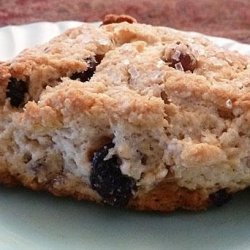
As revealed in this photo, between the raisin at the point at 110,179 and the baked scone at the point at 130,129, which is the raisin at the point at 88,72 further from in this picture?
the raisin at the point at 110,179

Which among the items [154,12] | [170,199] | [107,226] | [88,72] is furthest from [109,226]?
[154,12]

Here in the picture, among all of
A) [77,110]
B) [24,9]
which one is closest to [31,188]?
[77,110]

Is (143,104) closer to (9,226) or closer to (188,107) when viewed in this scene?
(188,107)

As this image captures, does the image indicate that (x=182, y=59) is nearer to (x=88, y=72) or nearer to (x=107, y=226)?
(x=88, y=72)

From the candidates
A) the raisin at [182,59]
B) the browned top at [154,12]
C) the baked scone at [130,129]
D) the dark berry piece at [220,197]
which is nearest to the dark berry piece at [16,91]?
the baked scone at [130,129]

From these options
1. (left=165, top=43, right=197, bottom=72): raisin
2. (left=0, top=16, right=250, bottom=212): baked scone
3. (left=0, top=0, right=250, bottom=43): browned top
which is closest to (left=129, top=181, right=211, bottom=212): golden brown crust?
(left=0, top=16, right=250, bottom=212): baked scone
